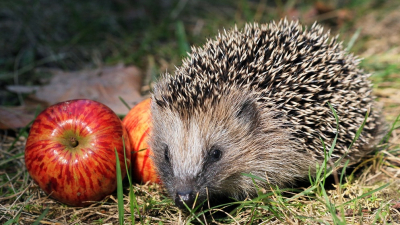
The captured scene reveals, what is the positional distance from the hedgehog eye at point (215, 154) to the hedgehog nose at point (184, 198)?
17.4 inches

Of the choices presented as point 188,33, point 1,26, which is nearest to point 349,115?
point 188,33

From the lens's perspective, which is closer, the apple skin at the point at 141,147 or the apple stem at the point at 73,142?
the apple stem at the point at 73,142

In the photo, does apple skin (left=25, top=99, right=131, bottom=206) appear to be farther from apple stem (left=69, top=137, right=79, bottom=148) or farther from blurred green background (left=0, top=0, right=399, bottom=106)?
blurred green background (left=0, top=0, right=399, bottom=106)

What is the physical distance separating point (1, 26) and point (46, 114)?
13.6ft

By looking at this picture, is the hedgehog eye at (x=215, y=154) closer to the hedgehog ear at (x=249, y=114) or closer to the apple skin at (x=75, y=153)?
the hedgehog ear at (x=249, y=114)

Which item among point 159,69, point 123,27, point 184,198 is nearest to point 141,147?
point 184,198

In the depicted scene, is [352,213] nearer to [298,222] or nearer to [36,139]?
[298,222]

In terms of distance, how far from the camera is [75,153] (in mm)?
3559

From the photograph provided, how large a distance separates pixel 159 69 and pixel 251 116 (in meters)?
3.09

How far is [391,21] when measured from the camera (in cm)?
790

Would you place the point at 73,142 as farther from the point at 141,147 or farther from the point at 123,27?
the point at 123,27

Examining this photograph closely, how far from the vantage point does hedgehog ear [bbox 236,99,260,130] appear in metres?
3.72

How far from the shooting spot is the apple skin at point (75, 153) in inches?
139

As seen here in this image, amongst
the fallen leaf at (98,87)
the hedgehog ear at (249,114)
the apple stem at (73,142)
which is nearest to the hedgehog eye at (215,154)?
the hedgehog ear at (249,114)
